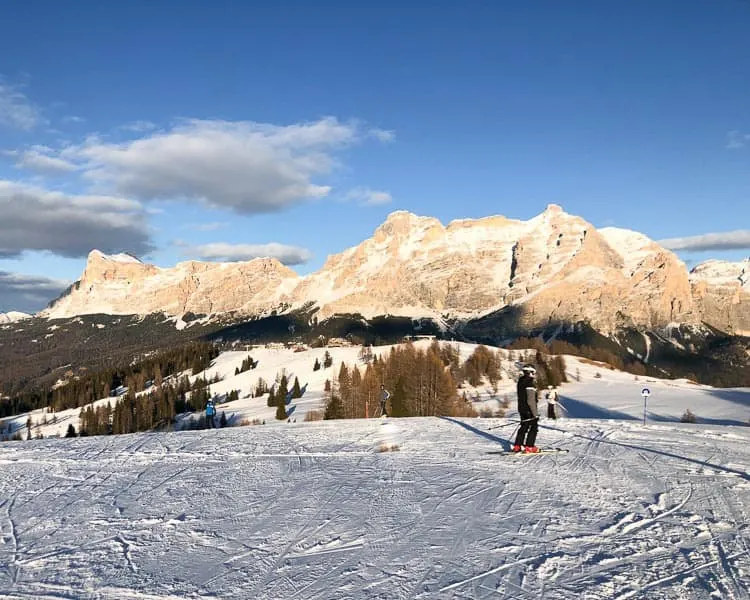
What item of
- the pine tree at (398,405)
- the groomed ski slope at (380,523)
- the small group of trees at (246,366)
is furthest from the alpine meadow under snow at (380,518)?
the small group of trees at (246,366)

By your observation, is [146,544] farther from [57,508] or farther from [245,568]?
[57,508]

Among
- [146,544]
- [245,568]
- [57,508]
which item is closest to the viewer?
[245,568]

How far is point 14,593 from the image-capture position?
Answer: 640 centimetres

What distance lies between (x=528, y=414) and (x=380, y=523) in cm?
669

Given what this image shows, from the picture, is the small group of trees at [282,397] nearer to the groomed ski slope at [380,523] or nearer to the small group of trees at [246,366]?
the small group of trees at [246,366]

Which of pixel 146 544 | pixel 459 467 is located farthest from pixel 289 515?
pixel 459 467

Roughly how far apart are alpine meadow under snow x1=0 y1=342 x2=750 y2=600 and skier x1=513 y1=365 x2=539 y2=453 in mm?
454

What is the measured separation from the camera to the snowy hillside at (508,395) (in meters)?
58.5

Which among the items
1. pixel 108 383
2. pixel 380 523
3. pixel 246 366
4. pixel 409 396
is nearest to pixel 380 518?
pixel 380 523

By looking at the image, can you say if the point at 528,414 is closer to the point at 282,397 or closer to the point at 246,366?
the point at 282,397

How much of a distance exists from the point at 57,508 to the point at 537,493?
27.2 feet

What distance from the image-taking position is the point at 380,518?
8.98m

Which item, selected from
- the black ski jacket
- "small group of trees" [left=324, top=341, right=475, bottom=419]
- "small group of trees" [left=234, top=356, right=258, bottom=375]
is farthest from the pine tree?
"small group of trees" [left=234, top=356, right=258, bottom=375]

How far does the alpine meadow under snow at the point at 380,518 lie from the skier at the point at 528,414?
454 millimetres
